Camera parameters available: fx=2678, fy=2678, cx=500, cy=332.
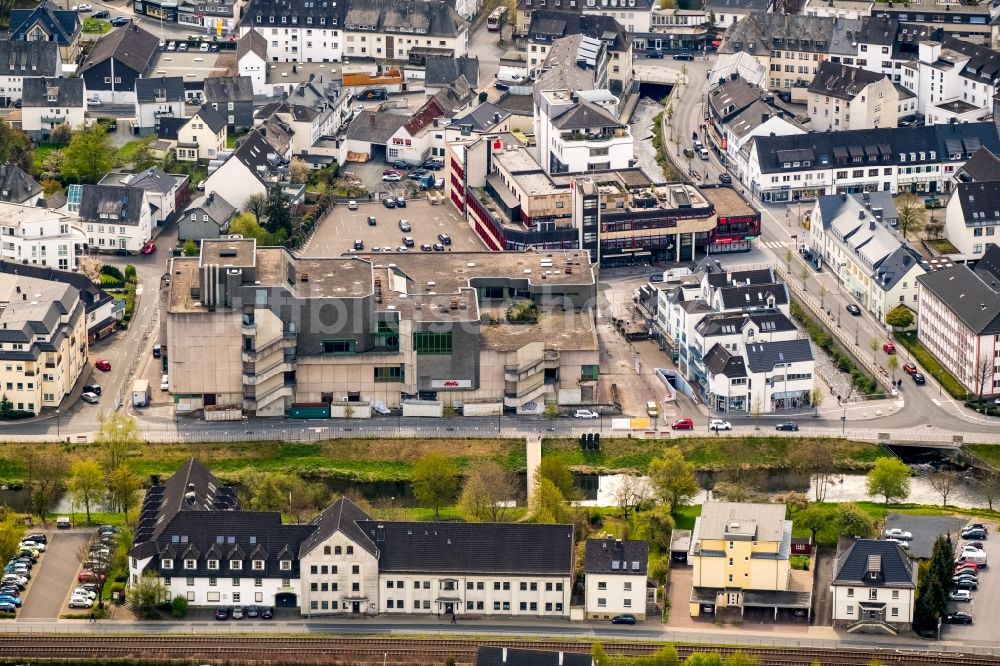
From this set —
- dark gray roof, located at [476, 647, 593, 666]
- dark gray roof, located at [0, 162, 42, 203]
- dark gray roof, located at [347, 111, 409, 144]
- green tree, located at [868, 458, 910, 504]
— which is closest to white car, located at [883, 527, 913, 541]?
green tree, located at [868, 458, 910, 504]

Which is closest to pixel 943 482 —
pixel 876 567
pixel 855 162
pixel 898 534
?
pixel 898 534

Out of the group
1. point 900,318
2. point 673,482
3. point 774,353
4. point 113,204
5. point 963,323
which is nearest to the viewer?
point 673,482

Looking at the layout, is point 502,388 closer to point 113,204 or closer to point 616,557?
point 616,557

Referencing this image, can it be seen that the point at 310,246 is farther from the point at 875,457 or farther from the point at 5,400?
the point at 875,457

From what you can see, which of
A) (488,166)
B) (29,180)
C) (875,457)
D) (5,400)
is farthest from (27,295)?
(875,457)

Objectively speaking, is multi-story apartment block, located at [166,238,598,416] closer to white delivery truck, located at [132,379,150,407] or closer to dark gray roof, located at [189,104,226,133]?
white delivery truck, located at [132,379,150,407]

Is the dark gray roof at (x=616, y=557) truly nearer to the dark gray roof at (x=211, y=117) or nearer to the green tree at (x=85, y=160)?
the green tree at (x=85, y=160)
